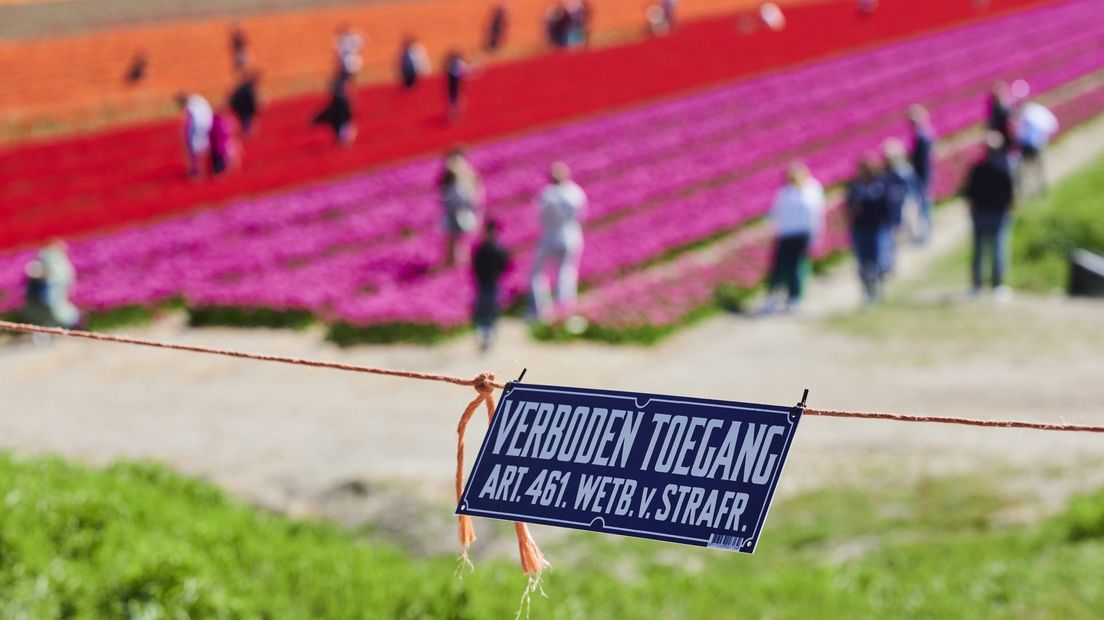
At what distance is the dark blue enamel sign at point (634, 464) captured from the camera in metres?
3.76

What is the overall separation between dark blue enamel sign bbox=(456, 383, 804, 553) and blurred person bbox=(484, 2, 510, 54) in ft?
125

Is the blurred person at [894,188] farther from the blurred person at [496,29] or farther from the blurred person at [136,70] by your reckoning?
the blurred person at [496,29]

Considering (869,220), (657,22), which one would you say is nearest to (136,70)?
(657,22)

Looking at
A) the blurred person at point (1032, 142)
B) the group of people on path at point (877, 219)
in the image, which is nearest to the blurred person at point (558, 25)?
the blurred person at point (1032, 142)

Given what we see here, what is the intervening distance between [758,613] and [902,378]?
19.4 ft

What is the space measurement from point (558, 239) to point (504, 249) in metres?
1.19

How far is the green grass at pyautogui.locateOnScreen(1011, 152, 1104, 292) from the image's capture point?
17.0 metres

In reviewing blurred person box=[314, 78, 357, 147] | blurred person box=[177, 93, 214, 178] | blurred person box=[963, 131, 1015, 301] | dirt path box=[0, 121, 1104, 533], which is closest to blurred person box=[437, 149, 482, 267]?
dirt path box=[0, 121, 1104, 533]

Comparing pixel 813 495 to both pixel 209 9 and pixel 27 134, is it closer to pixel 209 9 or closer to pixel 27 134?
pixel 27 134

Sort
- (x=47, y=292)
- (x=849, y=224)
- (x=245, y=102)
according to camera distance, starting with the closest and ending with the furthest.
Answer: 1. (x=849, y=224)
2. (x=47, y=292)
3. (x=245, y=102)

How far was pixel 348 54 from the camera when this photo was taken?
118ft

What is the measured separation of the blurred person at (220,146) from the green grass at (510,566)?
17.0 m

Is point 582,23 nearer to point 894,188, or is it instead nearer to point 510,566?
point 894,188

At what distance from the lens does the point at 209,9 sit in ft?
126
